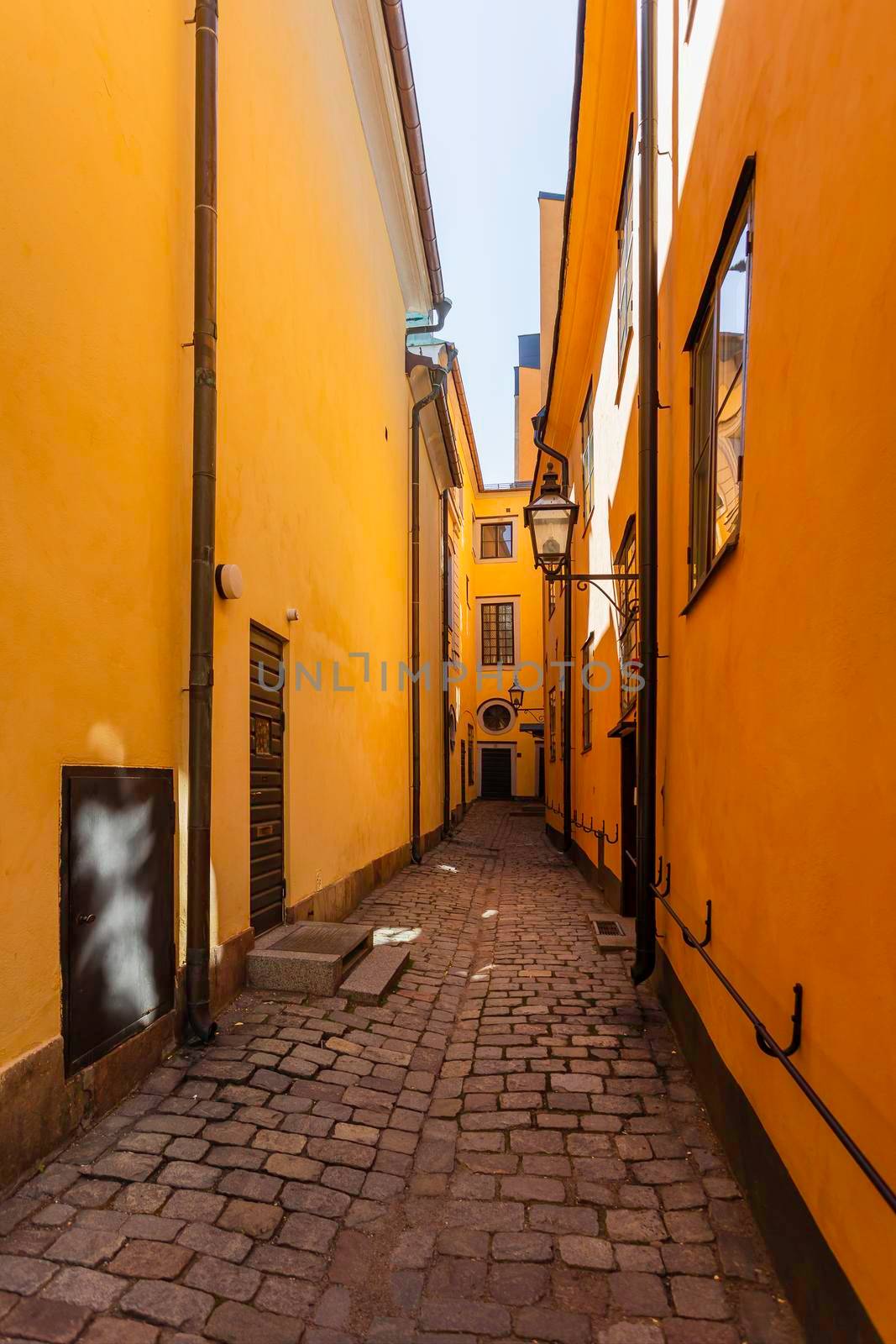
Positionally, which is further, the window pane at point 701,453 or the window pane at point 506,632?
the window pane at point 506,632

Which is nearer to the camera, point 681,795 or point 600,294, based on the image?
point 681,795

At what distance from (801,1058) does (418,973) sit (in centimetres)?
414

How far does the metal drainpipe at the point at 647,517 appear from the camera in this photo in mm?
5574

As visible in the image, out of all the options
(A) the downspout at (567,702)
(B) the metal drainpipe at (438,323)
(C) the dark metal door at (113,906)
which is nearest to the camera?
(C) the dark metal door at (113,906)

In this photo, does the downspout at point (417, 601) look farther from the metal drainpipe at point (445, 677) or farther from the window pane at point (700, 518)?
the window pane at point (700, 518)

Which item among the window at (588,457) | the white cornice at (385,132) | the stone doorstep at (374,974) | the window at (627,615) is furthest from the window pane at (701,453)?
the white cornice at (385,132)

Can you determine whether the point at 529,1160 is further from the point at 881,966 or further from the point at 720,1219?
the point at 881,966

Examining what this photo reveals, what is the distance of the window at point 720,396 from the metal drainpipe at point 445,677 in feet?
42.7

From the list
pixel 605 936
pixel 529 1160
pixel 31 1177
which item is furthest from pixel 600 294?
pixel 31 1177

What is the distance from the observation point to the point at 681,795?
4.91 metres

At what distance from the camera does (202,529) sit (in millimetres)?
4570

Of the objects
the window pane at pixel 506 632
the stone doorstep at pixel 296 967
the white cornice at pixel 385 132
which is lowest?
the stone doorstep at pixel 296 967

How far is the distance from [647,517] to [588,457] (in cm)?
650

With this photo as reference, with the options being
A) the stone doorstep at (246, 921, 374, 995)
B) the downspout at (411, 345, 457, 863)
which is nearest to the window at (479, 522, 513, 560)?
the downspout at (411, 345, 457, 863)
